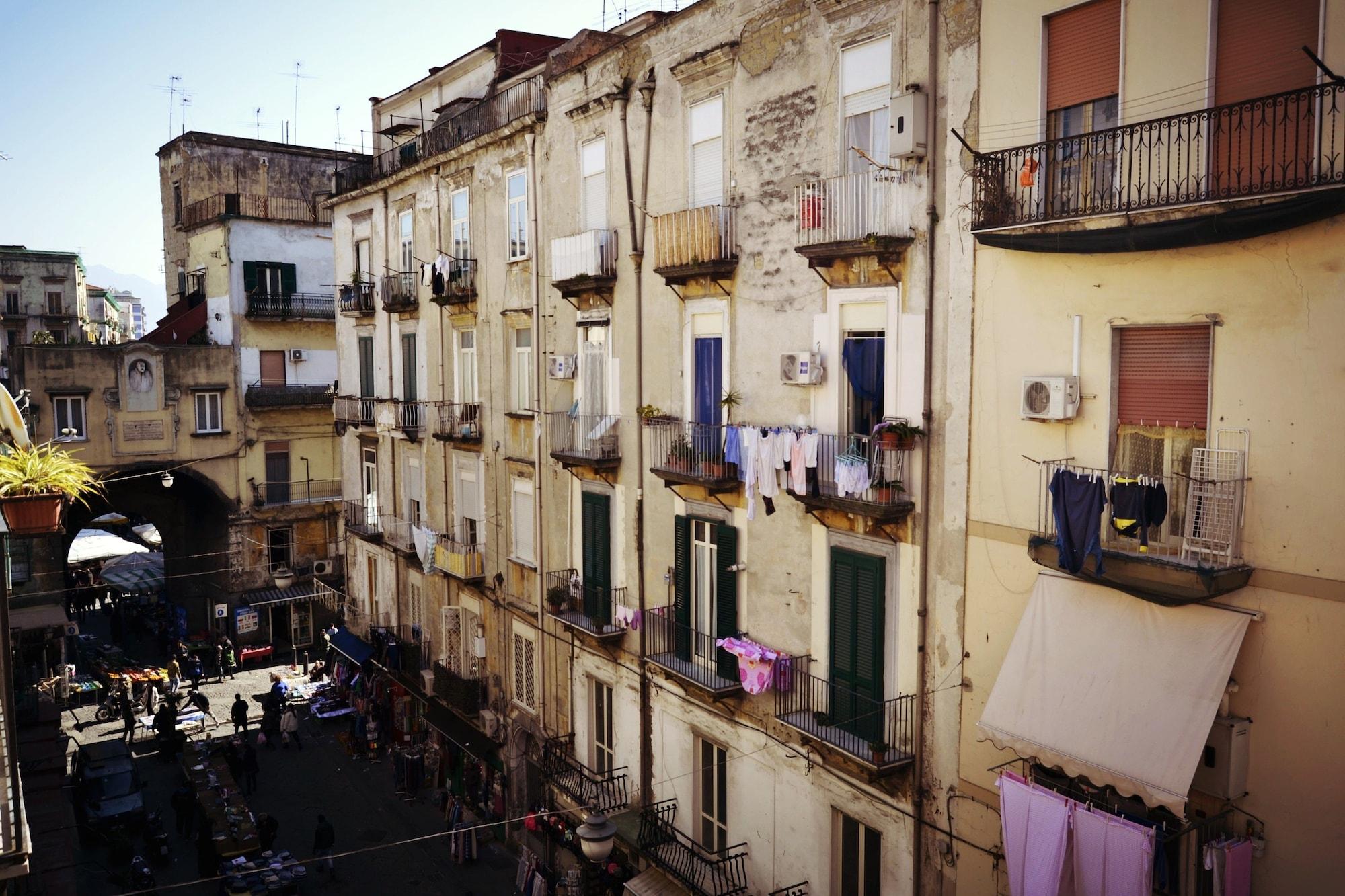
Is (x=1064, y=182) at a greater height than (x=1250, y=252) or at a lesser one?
greater

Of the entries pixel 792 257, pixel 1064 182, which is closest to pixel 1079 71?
pixel 1064 182

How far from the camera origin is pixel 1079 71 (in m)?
10.9

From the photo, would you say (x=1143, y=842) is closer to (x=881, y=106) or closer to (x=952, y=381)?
(x=952, y=381)

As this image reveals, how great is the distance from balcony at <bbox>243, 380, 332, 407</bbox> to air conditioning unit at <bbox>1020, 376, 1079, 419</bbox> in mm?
31890

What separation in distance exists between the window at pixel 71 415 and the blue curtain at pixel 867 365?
30233 mm

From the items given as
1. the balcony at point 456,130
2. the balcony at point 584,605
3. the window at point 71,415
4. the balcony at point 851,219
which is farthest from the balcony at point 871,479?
the window at point 71,415

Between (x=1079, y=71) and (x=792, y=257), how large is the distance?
4.72 meters

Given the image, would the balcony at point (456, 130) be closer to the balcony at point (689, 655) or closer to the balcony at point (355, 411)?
the balcony at point (355, 411)

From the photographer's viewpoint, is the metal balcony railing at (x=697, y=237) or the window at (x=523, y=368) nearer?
the metal balcony railing at (x=697, y=237)

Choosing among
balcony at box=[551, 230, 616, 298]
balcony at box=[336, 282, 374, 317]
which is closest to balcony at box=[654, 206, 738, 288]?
balcony at box=[551, 230, 616, 298]

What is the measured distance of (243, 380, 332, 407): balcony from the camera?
38.2m

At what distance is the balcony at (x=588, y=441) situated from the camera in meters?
18.8

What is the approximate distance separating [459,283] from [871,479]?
44.8 ft

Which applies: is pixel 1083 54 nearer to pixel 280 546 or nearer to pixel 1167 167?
pixel 1167 167
